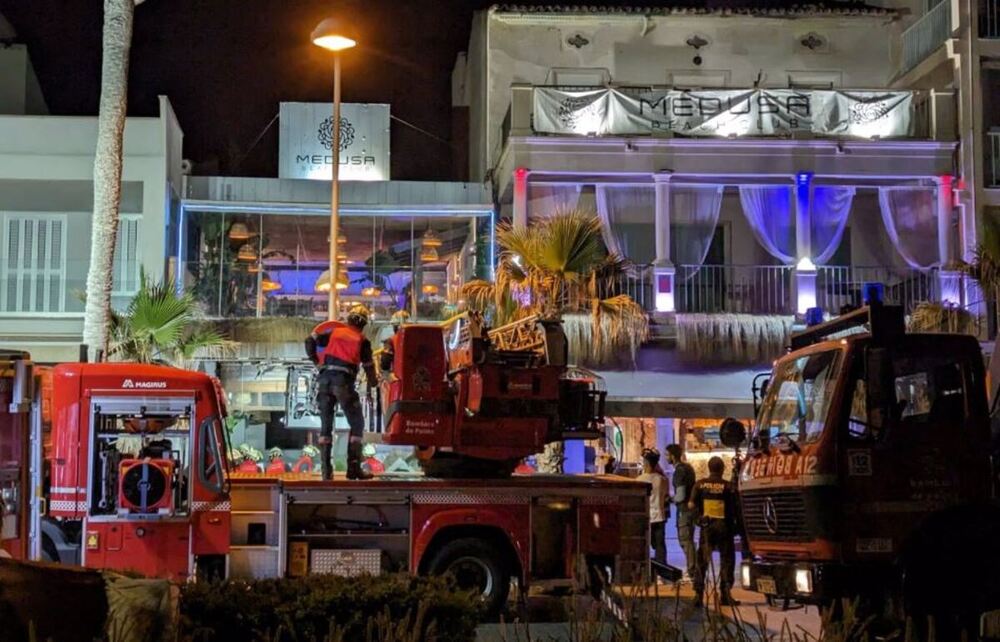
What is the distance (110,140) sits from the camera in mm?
18094

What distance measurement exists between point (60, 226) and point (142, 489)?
13.6 metres

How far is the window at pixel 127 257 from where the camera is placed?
23.2 m

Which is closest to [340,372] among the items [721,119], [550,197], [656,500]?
[656,500]

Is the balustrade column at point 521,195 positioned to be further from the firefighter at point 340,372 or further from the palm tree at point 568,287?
the firefighter at point 340,372

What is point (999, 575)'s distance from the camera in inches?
371

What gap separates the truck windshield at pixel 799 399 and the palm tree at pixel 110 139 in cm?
1021

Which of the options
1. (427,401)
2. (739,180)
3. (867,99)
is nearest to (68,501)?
(427,401)

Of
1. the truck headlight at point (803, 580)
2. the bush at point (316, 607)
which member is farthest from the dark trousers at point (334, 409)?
the bush at point (316, 607)

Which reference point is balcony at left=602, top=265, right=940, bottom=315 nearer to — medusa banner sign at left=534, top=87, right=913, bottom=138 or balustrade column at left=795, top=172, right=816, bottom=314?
balustrade column at left=795, top=172, right=816, bottom=314

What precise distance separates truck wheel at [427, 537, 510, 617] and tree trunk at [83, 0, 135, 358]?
24.0 feet

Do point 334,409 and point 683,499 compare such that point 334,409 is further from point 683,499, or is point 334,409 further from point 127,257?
point 127,257

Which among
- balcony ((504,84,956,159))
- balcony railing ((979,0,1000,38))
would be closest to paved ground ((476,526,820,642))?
balcony ((504,84,956,159))

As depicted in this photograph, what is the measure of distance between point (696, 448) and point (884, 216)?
5585mm

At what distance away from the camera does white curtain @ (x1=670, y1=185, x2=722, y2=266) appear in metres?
24.0
